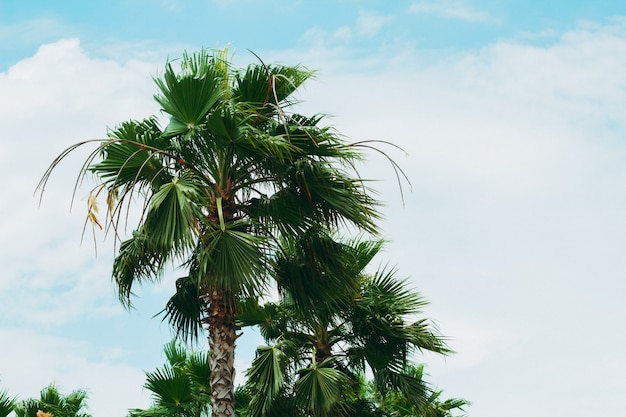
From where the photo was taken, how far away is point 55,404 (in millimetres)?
16844

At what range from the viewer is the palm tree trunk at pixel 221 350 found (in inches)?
435

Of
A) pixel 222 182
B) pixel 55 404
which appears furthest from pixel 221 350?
pixel 55 404

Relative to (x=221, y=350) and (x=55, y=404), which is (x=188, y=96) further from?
(x=55, y=404)

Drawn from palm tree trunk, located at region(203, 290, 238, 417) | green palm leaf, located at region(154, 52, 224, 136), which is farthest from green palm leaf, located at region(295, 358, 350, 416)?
green palm leaf, located at region(154, 52, 224, 136)

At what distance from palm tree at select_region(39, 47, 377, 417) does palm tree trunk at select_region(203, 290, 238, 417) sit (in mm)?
12

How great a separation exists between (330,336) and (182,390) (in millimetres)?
2452

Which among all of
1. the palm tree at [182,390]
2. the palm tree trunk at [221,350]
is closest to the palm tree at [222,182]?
the palm tree trunk at [221,350]

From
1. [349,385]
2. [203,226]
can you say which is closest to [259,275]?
[203,226]

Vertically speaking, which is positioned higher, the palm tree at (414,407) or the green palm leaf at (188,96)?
the green palm leaf at (188,96)

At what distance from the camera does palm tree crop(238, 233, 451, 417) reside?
1203cm

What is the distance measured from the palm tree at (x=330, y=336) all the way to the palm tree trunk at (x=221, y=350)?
3.20 ft

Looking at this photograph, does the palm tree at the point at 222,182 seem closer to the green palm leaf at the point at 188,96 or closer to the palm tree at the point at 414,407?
the green palm leaf at the point at 188,96

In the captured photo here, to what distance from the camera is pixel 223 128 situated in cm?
1104

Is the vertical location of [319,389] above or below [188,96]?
below
